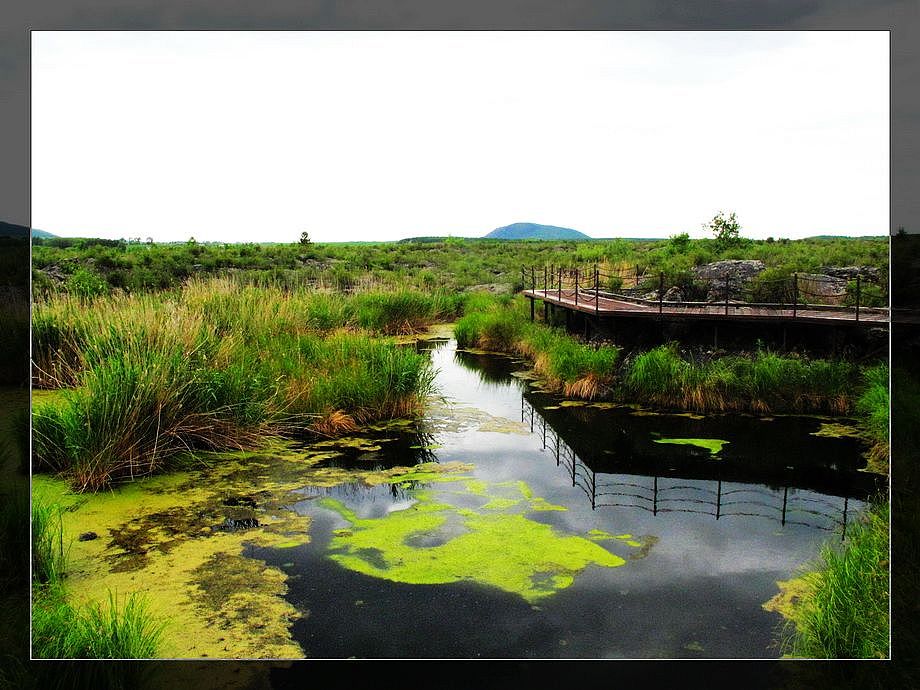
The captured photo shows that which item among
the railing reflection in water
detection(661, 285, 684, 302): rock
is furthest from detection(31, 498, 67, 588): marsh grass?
detection(661, 285, 684, 302): rock

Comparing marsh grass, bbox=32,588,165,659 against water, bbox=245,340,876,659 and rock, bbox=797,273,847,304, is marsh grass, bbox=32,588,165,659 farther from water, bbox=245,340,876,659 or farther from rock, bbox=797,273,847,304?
rock, bbox=797,273,847,304

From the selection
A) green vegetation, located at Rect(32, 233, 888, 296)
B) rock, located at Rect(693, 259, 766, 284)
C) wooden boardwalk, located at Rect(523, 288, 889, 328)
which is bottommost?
wooden boardwalk, located at Rect(523, 288, 889, 328)

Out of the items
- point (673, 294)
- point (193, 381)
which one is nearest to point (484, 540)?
point (193, 381)

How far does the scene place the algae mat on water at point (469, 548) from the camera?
5.18 metres

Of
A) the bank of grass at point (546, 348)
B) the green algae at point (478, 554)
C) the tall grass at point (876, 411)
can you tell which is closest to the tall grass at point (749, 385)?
the tall grass at point (876, 411)

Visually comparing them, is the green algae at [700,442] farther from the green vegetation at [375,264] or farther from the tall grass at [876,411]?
the green vegetation at [375,264]

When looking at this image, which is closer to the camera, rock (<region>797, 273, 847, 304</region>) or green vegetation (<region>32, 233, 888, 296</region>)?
rock (<region>797, 273, 847, 304</region>)

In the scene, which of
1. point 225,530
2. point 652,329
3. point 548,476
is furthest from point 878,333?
point 225,530

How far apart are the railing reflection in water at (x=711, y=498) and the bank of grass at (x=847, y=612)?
1766mm

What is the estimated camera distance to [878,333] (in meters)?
11.4

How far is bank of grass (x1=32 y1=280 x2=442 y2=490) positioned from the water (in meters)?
1.00

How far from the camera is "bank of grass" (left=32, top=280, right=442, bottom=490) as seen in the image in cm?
705

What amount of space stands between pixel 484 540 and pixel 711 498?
253cm

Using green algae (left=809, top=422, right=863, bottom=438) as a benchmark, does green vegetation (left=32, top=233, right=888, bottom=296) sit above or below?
above
